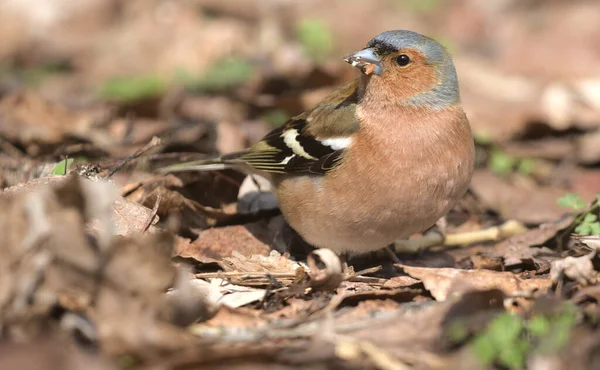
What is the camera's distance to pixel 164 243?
3270 mm

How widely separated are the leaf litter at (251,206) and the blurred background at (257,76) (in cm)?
3

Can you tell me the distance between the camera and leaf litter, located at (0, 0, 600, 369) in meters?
3.12

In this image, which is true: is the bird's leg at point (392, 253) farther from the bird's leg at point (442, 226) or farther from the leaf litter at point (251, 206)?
the bird's leg at point (442, 226)

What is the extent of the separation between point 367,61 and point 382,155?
26.1 inches

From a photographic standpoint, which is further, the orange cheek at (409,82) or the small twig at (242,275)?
the orange cheek at (409,82)

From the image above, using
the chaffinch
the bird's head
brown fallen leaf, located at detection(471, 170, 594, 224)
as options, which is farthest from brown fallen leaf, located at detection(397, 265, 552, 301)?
brown fallen leaf, located at detection(471, 170, 594, 224)

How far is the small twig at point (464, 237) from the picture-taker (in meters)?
5.44

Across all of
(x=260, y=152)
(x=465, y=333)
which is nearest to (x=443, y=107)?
(x=260, y=152)

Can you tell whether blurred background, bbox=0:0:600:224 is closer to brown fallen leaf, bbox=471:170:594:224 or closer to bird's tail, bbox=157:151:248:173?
brown fallen leaf, bbox=471:170:594:224

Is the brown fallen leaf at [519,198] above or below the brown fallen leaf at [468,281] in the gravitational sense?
below

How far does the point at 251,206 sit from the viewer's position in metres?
5.57

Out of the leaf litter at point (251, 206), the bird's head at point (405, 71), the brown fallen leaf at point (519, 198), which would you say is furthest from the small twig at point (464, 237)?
the bird's head at point (405, 71)

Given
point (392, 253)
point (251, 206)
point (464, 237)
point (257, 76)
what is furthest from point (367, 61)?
point (257, 76)

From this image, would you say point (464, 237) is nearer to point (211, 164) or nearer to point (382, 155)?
point (382, 155)
